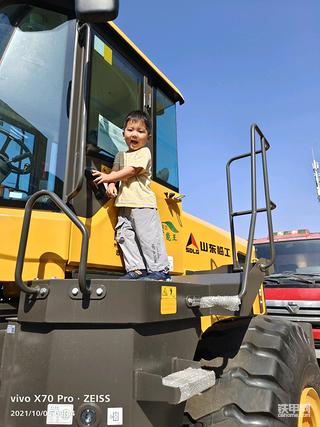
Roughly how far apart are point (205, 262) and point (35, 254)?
1.87m

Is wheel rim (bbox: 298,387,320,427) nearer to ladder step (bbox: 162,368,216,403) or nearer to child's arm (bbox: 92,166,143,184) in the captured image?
ladder step (bbox: 162,368,216,403)

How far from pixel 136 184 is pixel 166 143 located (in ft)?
2.91

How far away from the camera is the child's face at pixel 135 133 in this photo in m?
2.54

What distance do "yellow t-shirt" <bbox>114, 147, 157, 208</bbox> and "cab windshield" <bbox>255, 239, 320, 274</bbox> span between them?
5361mm

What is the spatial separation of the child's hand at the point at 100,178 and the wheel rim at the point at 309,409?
1876 millimetres

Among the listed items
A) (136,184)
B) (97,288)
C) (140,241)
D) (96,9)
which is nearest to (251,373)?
(140,241)

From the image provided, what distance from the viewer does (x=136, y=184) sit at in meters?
2.43

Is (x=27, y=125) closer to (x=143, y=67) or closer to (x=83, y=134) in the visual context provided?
(x=83, y=134)

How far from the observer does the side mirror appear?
6.39 ft

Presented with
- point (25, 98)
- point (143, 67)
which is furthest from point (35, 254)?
point (143, 67)

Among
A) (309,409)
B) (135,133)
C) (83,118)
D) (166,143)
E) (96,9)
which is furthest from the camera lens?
(166,143)

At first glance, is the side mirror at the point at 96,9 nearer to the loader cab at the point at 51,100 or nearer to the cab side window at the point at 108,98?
the loader cab at the point at 51,100

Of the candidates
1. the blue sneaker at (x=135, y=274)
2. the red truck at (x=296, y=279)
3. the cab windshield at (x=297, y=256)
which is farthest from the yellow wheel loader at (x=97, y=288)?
the cab windshield at (x=297, y=256)

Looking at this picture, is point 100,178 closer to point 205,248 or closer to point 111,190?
point 111,190
